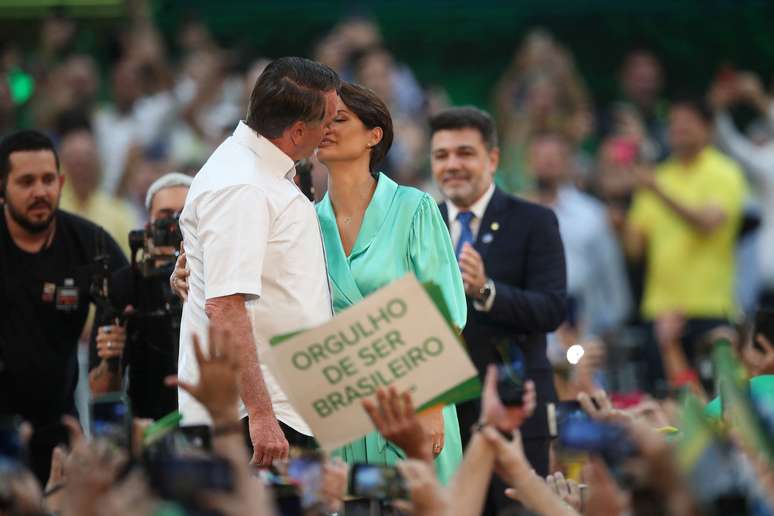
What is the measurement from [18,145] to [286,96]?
2186 millimetres

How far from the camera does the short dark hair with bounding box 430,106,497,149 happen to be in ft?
27.1

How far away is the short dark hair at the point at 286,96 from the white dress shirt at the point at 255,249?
7cm

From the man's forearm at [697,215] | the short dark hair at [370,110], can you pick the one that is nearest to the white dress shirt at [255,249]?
the short dark hair at [370,110]

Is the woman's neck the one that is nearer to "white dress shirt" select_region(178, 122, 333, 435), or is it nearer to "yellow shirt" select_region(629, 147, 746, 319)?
"white dress shirt" select_region(178, 122, 333, 435)

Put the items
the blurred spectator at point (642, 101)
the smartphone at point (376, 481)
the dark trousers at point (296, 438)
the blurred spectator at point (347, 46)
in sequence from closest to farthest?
the smartphone at point (376, 481)
the dark trousers at point (296, 438)
the blurred spectator at point (347, 46)
the blurred spectator at point (642, 101)

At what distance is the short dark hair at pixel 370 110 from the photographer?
6766 mm

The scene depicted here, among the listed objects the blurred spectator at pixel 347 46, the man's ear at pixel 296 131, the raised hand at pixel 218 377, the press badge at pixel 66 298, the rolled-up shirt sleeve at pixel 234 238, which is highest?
the blurred spectator at pixel 347 46

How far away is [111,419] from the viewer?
19.2 ft

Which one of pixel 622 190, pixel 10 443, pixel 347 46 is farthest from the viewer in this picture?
pixel 347 46

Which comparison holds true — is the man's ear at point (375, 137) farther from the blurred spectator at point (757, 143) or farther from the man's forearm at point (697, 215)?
the blurred spectator at point (757, 143)

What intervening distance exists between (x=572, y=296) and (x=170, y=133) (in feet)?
11.4

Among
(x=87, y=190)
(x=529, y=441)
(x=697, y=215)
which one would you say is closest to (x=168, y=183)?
(x=529, y=441)

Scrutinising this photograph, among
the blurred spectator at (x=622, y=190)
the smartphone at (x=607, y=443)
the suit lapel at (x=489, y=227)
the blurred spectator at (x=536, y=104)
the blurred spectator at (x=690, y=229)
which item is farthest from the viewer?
the blurred spectator at (x=536, y=104)

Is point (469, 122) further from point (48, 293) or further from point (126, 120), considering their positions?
point (126, 120)
